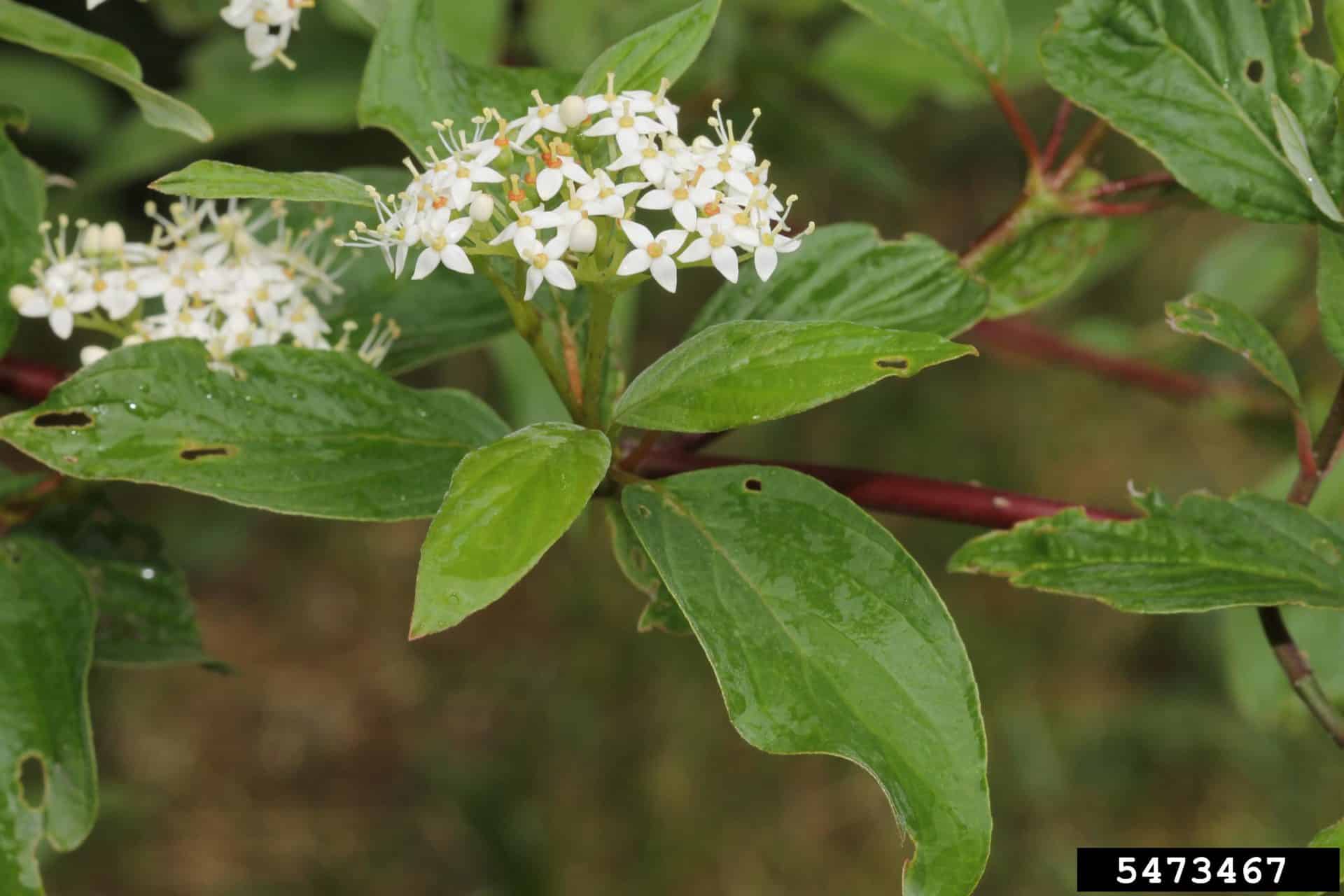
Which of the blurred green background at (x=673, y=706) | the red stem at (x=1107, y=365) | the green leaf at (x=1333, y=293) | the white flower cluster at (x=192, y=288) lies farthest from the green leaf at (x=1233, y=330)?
the blurred green background at (x=673, y=706)

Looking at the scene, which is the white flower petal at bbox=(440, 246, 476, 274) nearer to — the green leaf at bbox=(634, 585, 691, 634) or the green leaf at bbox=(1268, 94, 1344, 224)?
the green leaf at bbox=(634, 585, 691, 634)

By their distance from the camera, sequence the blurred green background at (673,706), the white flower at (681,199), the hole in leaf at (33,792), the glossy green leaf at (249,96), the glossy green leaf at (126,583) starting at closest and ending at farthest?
the white flower at (681,199), the hole in leaf at (33,792), the glossy green leaf at (126,583), the glossy green leaf at (249,96), the blurred green background at (673,706)

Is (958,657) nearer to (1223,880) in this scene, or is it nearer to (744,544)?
(744,544)

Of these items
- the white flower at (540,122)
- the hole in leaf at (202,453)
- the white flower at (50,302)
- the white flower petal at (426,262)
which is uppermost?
the white flower at (540,122)

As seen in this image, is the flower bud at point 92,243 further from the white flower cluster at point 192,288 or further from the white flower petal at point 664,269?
the white flower petal at point 664,269

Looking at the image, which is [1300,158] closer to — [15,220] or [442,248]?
[442,248]

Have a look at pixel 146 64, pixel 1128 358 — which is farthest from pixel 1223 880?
pixel 146 64
